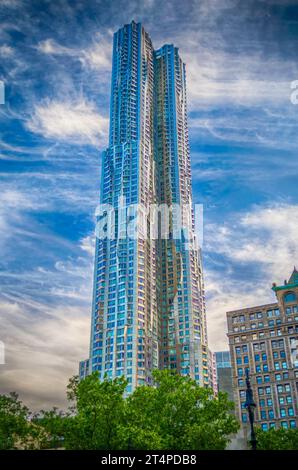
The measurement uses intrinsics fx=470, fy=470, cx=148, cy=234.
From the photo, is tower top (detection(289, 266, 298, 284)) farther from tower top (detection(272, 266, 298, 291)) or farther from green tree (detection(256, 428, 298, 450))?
green tree (detection(256, 428, 298, 450))

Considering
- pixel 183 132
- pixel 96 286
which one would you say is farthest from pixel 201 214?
pixel 96 286

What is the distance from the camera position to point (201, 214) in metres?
166

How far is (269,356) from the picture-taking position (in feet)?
348

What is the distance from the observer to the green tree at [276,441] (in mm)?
50500

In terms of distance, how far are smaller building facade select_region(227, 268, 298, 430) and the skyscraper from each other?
1020 inches

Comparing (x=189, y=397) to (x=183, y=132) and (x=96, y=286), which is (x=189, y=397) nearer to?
(x=96, y=286)

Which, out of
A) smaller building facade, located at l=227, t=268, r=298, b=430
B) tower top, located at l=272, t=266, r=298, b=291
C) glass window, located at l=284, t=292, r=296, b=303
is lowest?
smaller building facade, located at l=227, t=268, r=298, b=430

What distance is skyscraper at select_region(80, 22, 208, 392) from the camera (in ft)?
417

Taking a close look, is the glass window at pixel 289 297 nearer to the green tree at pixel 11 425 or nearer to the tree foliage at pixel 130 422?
the tree foliage at pixel 130 422

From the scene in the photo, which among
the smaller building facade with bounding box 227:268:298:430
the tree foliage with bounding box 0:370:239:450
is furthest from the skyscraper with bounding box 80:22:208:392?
the tree foliage with bounding box 0:370:239:450

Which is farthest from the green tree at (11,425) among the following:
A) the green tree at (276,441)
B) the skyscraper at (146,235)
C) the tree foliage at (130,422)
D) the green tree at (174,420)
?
the skyscraper at (146,235)

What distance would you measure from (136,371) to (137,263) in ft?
102

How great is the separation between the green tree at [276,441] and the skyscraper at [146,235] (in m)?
65.4

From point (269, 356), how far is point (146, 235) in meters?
54.3
